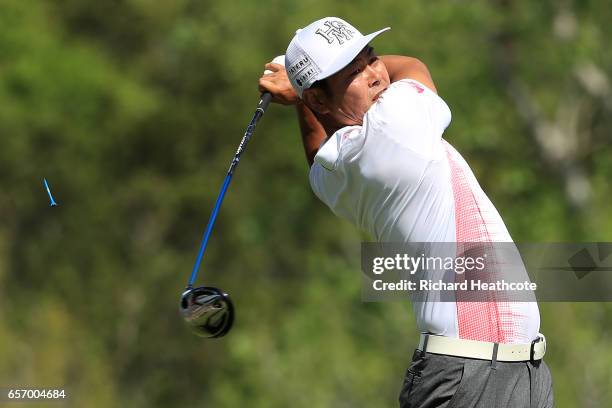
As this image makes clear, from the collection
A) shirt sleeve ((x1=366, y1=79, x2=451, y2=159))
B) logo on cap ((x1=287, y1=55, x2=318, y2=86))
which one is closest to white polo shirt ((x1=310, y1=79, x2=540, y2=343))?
shirt sleeve ((x1=366, y1=79, x2=451, y2=159))

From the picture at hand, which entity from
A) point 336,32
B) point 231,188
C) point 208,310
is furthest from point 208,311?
point 231,188

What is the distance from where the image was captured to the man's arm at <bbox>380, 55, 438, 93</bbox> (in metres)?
4.14

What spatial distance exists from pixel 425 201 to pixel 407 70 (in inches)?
21.9

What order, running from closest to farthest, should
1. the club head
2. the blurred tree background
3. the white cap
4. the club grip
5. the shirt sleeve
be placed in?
the shirt sleeve, the white cap, the club head, the club grip, the blurred tree background

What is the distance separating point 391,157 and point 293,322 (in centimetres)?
1520

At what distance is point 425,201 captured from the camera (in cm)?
389

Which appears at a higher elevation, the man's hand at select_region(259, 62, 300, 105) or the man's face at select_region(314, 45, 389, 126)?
the man's hand at select_region(259, 62, 300, 105)

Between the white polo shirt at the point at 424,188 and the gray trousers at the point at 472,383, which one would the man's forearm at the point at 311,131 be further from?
the gray trousers at the point at 472,383

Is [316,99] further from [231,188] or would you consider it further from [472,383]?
[231,188]

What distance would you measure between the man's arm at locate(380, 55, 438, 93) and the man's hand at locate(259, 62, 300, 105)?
1.25 ft

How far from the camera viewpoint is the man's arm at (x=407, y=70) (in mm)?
4138

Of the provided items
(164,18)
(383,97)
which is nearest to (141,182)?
(164,18)

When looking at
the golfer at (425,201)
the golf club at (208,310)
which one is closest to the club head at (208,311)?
the golf club at (208,310)

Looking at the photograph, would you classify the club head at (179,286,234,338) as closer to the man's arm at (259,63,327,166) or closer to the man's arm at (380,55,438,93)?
the man's arm at (259,63,327,166)
